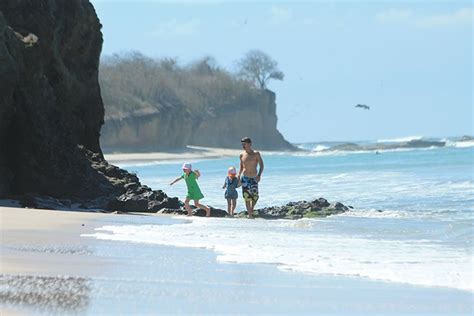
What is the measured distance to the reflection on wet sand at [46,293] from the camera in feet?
23.6

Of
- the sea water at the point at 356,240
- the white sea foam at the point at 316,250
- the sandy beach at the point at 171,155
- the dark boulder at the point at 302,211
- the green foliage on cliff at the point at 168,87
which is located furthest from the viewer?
the green foliage on cliff at the point at 168,87

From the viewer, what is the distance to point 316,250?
36.7 ft

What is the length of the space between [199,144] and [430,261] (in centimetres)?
9437

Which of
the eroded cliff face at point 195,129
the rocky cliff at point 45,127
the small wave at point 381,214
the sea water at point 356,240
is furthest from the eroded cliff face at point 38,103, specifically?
the eroded cliff face at point 195,129

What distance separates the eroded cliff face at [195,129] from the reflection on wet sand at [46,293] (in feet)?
263

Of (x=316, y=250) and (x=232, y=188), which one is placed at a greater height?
(x=232, y=188)

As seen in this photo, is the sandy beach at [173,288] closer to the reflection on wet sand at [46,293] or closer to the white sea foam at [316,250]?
the reflection on wet sand at [46,293]

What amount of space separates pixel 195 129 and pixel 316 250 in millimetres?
93049

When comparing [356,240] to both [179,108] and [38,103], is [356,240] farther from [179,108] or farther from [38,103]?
[179,108]

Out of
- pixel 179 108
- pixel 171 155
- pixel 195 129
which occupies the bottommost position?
pixel 171 155

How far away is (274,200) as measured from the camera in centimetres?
2566

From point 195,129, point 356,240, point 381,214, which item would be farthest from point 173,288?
point 195,129

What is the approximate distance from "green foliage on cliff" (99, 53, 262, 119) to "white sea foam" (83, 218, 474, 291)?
3144 inches

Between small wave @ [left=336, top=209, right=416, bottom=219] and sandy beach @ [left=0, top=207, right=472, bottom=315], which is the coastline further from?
sandy beach @ [left=0, top=207, right=472, bottom=315]
